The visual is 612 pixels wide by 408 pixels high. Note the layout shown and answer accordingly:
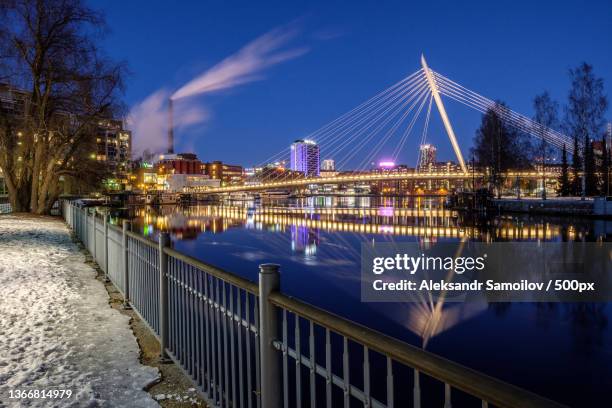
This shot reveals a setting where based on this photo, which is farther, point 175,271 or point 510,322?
point 510,322

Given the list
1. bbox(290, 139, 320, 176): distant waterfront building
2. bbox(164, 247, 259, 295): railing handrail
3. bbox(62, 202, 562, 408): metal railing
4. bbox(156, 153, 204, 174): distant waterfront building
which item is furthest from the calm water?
bbox(156, 153, 204, 174): distant waterfront building

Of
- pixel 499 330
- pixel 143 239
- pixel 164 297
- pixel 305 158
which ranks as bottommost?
pixel 499 330

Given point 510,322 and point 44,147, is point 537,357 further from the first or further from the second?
point 44,147

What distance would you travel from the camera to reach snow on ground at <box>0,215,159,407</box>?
14.4 feet

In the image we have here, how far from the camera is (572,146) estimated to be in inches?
2013

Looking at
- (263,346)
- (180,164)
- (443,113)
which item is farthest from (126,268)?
(180,164)

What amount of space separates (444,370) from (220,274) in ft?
7.57

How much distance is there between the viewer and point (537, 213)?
42625 millimetres

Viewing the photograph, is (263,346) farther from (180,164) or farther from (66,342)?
(180,164)

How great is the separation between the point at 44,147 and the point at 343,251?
17253mm

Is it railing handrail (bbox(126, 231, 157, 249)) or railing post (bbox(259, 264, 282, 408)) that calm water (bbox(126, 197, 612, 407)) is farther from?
railing handrail (bbox(126, 231, 157, 249))

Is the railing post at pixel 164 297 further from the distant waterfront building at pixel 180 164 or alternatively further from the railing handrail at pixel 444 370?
the distant waterfront building at pixel 180 164

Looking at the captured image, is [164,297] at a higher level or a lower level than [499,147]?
lower

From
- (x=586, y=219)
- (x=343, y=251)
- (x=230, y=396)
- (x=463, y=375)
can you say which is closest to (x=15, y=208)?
(x=343, y=251)
